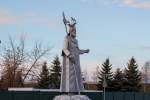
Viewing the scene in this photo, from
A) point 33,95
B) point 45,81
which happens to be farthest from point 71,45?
point 45,81

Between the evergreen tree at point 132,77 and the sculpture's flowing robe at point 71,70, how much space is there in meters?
46.8

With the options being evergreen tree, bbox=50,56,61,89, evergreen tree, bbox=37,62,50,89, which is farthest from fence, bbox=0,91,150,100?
evergreen tree, bbox=50,56,61,89

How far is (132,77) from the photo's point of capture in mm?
73438

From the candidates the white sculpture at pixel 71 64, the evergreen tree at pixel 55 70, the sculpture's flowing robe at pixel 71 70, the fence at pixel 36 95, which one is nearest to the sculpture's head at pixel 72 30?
the white sculpture at pixel 71 64

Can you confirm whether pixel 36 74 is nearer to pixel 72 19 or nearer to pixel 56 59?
pixel 56 59

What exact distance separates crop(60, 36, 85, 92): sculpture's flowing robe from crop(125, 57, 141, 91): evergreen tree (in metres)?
→ 46.8

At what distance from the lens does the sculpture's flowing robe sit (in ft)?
75.0

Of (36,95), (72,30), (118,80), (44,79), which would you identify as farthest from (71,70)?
(44,79)

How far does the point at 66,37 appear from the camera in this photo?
2291 cm

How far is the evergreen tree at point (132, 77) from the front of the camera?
70750 millimetres

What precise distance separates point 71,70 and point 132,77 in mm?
51110

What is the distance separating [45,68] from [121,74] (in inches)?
496

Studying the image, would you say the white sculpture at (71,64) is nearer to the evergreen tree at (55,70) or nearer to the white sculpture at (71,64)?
the white sculpture at (71,64)

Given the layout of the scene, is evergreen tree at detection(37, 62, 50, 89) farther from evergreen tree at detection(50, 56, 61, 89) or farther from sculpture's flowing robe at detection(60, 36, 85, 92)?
sculpture's flowing robe at detection(60, 36, 85, 92)
